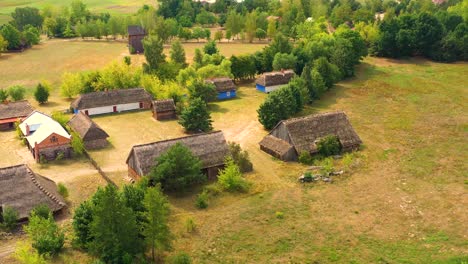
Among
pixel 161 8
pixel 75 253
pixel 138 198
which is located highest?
pixel 161 8

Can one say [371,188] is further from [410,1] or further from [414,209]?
[410,1]

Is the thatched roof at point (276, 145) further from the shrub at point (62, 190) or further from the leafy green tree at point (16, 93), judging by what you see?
the leafy green tree at point (16, 93)

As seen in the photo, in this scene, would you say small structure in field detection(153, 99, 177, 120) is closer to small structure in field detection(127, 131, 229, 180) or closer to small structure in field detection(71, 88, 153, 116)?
small structure in field detection(71, 88, 153, 116)

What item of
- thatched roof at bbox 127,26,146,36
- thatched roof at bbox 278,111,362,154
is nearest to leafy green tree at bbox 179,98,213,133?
thatched roof at bbox 278,111,362,154

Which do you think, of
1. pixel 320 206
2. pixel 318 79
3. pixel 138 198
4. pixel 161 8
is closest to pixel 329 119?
pixel 320 206

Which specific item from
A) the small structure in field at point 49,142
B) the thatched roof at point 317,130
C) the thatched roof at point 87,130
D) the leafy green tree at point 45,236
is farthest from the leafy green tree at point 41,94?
the leafy green tree at point 45,236

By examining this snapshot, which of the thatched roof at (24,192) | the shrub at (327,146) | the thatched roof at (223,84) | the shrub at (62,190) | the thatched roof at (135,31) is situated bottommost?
the shrub at (62,190)

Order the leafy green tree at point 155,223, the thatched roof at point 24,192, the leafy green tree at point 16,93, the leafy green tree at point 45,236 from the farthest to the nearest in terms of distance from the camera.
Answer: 1. the leafy green tree at point 16,93
2. the thatched roof at point 24,192
3. the leafy green tree at point 45,236
4. the leafy green tree at point 155,223
